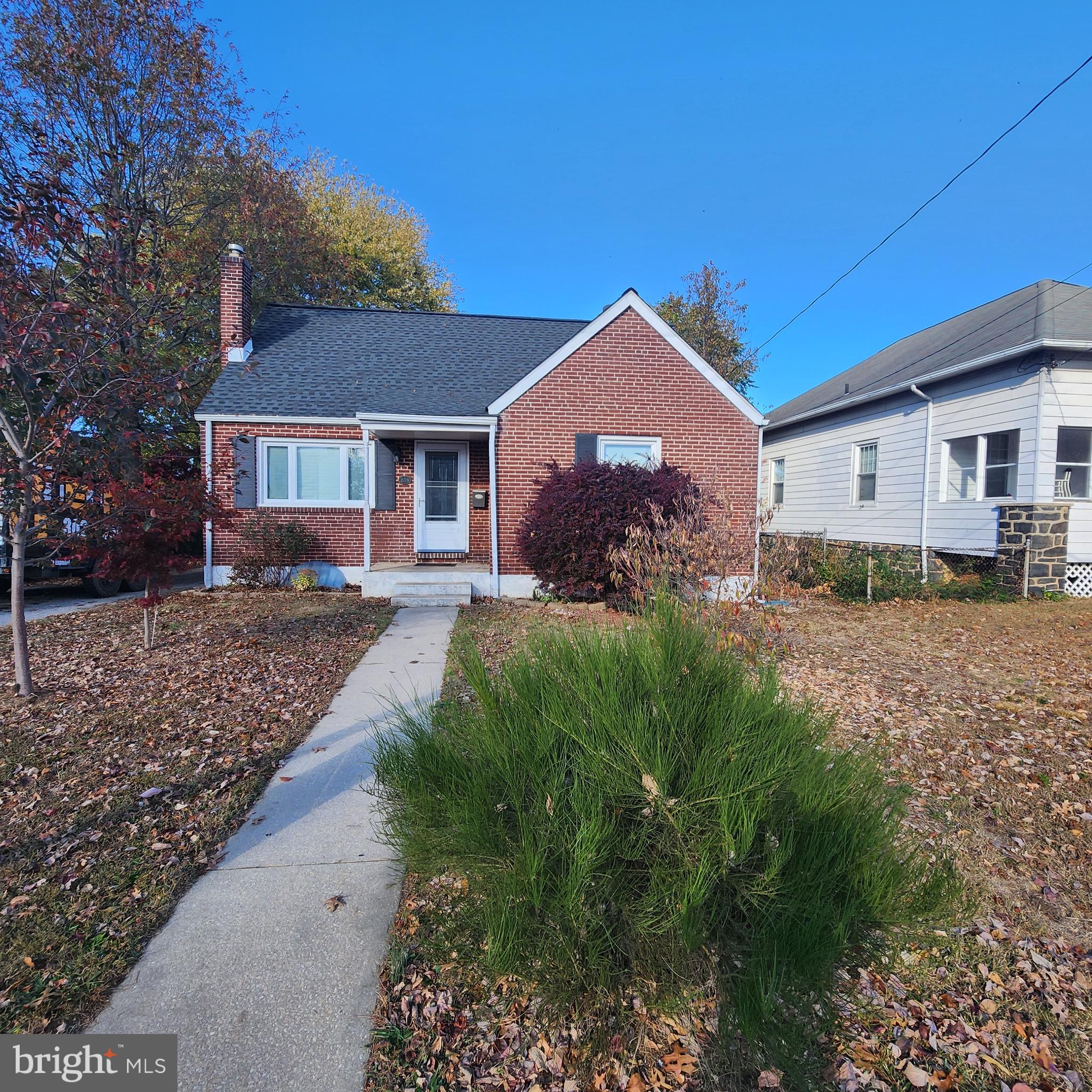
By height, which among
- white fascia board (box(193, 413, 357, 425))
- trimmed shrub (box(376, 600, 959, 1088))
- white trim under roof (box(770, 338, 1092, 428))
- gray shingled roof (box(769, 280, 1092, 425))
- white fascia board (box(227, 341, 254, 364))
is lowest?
trimmed shrub (box(376, 600, 959, 1088))

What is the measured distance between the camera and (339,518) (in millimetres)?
11539

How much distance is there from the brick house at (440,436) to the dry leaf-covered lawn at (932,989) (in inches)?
285

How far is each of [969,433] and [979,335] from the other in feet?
7.56

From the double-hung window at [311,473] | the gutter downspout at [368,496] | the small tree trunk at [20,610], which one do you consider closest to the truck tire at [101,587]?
the double-hung window at [311,473]

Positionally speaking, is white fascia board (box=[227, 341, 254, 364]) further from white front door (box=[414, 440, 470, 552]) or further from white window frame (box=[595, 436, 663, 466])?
white window frame (box=[595, 436, 663, 466])

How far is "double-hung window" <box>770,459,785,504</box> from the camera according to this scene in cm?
1803

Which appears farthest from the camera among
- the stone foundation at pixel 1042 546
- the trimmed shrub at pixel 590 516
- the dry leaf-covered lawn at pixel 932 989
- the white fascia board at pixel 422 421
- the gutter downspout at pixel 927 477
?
the gutter downspout at pixel 927 477

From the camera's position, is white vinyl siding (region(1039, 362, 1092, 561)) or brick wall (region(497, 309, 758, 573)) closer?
white vinyl siding (region(1039, 362, 1092, 561))

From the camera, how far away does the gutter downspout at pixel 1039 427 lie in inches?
387

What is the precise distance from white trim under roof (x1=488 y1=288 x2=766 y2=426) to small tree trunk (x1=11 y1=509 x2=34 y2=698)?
690 cm

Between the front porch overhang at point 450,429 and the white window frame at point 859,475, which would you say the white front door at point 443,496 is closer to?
the front porch overhang at point 450,429

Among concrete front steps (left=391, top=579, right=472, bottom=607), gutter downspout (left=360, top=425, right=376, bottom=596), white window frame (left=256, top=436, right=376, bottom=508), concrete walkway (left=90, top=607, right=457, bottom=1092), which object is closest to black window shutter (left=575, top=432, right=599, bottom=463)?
concrete front steps (left=391, top=579, right=472, bottom=607)

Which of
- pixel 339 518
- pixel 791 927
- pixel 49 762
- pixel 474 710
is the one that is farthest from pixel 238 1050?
pixel 339 518

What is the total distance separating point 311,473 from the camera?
11.5m
